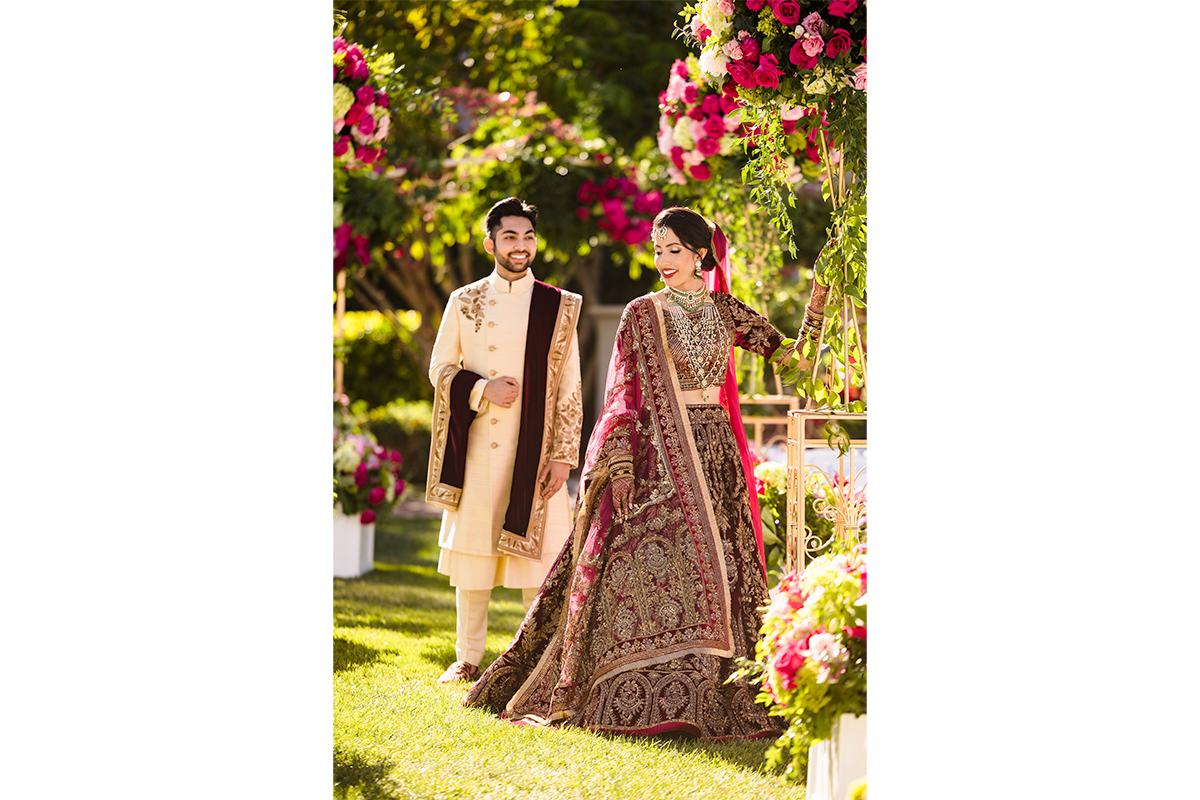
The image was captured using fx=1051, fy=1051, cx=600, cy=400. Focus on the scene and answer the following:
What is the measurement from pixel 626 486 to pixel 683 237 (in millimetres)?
815

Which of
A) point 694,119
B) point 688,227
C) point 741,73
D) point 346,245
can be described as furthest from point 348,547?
point 741,73

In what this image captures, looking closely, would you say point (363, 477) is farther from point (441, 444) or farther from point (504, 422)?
point (504, 422)

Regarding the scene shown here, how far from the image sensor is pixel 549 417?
3.98 m

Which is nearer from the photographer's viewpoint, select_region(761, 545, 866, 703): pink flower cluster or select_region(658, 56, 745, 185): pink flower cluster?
select_region(761, 545, 866, 703): pink flower cluster

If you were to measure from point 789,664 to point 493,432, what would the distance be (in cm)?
192

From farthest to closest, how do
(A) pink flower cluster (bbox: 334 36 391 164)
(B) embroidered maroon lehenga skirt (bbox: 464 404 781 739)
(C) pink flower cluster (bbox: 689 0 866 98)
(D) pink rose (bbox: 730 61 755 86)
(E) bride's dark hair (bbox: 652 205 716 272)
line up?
(A) pink flower cluster (bbox: 334 36 391 164) < (E) bride's dark hair (bbox: 652 205 716 272) < (B) embroidered maroon lehenga skirt (bbox: 464 404 781 739) < (D) pink rose (bbox: 730 61 755 86) < (C) pink flower cluster (bbox: 689 0 866 98)

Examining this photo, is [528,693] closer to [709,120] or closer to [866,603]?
[866,603]

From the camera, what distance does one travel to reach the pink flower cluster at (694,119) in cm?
457

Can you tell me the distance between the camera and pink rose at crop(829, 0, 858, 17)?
2.72 m

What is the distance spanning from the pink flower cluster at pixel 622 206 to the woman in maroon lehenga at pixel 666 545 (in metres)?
3.49

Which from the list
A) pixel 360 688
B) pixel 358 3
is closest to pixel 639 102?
Result: pixel 358 3

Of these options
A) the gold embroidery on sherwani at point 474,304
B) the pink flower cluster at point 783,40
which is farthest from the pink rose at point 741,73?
the gold embroidery on sherwani at point 474,304

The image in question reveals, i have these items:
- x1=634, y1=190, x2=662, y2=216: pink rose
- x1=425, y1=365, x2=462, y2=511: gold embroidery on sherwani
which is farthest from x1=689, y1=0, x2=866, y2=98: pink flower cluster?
x1=634, y1=190, x2=662, y2=216: pink rose

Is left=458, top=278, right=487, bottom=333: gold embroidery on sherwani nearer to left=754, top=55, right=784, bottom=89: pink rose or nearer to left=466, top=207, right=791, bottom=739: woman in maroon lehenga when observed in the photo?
left=466, top=207, right=791, bottom=739: woman in maroon lehenga
